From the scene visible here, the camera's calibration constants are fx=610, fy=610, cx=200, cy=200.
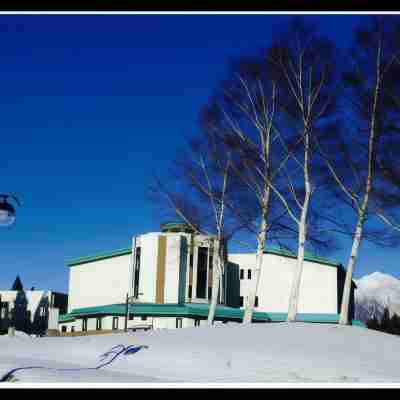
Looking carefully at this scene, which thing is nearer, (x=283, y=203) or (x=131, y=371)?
(x=131, y=371)

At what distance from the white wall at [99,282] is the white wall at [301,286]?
45.2 feet

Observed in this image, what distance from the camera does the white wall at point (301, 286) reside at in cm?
5878

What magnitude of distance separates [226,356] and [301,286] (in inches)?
1675

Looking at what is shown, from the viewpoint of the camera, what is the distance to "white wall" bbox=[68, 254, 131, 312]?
60291mm

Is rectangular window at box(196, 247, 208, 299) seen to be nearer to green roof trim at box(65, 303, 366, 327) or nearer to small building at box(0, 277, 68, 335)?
green roof trim at box(65, 303, 366, 327)

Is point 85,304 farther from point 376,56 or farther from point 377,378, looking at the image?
point 377,378

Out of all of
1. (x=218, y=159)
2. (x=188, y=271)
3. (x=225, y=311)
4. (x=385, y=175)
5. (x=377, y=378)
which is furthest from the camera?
(x=188, y=271)

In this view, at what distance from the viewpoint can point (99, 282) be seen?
62312mm

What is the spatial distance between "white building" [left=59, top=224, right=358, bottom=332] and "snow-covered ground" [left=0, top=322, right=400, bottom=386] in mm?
28309

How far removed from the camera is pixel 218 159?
30797mm

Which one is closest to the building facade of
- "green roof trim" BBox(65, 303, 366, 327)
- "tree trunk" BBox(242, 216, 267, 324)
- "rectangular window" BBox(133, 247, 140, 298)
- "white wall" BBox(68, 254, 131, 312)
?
"white wall" BBox(68, 254, 131, 312)
